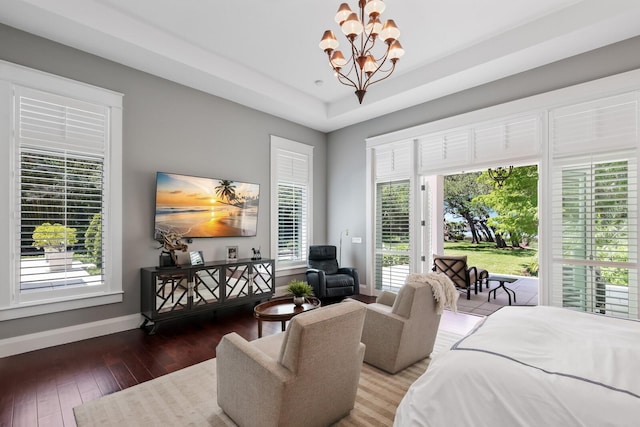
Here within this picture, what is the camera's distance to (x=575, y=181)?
12.5ft

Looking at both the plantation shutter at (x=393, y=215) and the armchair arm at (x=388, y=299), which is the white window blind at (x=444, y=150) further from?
the armchair arm at (x=388, y=299)

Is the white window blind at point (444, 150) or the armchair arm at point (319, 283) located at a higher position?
the white window blind at point (444, 150)

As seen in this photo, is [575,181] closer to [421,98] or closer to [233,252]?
[421,98]

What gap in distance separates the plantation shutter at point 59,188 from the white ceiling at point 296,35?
0.79 meters

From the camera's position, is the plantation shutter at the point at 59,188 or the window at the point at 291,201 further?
the window at the point at 291,201

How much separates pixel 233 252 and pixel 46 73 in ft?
10.2

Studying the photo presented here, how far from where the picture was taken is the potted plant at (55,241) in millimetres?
3404

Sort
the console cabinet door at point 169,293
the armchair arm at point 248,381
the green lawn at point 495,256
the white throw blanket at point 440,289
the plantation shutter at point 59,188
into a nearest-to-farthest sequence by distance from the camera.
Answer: the armchair arm at point 248,381
the white throw blanket at point 440,289
the plantation shutter at point 59,188
the console cabinet door at point 169,293
the green lawn at point 495,256

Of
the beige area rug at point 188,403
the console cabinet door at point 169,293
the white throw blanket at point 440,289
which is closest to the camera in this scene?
the beige area rug at point 188,403

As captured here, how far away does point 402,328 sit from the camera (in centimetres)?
274

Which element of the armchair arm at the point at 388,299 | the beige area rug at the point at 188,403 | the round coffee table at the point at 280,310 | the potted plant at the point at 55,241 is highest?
the potted plant at the point at 55,241

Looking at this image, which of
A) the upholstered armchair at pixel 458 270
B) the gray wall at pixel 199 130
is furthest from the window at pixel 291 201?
the upholstered armchair at pixel 458 270

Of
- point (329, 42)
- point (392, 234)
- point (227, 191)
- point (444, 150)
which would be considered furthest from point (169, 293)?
point (444, 150)

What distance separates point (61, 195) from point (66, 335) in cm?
158
